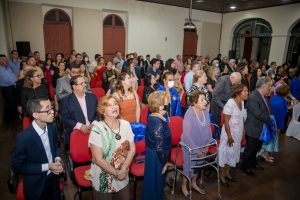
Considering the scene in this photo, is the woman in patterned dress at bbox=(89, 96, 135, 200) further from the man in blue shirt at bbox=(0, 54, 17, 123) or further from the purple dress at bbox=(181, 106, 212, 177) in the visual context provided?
the man in blue shirt at bbox=(0, 54, 17, 123)

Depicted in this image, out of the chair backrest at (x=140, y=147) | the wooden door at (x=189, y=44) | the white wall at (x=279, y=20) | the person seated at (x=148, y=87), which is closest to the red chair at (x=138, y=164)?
the chair backrest at (x=140, y=147)

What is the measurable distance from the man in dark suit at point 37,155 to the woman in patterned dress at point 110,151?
1.34 ft

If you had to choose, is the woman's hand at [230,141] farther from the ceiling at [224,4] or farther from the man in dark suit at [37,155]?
the ceiling at [224,4]

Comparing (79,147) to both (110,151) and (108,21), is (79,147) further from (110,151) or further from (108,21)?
(108,21)

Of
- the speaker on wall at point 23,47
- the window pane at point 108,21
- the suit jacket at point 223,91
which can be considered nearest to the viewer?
the suit jacket at point 223,91

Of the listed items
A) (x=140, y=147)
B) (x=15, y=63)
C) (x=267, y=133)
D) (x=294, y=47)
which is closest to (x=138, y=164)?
(x=140, y=147)

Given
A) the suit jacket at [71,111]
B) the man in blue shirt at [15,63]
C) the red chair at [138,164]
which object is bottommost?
the red chair at [138,164]

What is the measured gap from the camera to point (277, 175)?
3926 mm

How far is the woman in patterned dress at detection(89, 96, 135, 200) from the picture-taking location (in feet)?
6.79

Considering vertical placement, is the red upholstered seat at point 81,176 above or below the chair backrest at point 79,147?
below

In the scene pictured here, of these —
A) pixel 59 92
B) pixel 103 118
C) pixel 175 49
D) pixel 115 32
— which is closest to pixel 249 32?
pixel 175 49

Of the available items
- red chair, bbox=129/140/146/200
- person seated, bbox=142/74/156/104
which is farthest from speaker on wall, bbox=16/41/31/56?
red chair, bbox=129/140/146/200

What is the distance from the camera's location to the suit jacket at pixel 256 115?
3.60m

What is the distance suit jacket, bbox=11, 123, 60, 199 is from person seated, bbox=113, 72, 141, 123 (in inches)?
57.9
